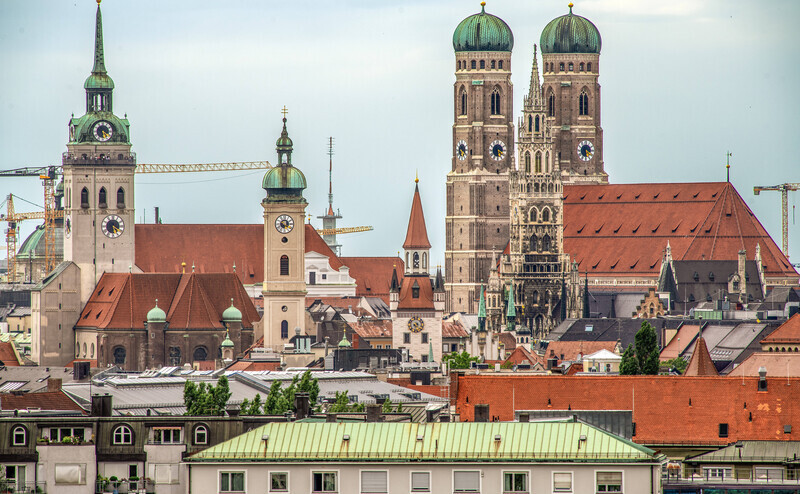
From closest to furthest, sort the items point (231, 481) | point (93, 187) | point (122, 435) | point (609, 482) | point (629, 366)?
1. point (609, 482)
2. point (231, 481)
3. point (122, 435)
4. point (629, 366)
5. point (93, 187)

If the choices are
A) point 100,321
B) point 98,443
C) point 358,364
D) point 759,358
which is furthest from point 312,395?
point 100,321

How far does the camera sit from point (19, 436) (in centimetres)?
7438

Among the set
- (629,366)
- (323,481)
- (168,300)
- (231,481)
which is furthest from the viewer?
(168,300)

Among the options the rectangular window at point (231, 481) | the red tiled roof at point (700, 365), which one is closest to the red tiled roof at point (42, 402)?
the rectangular window at point (231, 481)

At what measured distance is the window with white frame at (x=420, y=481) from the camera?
226 ft

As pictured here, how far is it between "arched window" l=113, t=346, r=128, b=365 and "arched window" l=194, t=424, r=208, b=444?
4309 inches

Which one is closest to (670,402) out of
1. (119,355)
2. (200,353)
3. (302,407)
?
(302,407)

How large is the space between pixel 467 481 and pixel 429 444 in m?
1.73

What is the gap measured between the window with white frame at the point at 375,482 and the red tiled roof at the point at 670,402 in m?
28.4

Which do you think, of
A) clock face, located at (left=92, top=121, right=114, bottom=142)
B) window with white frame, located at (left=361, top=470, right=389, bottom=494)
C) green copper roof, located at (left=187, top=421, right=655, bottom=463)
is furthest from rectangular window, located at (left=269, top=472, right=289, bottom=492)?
clock face, located at (left=92, top=121, right=114, bottom=142)

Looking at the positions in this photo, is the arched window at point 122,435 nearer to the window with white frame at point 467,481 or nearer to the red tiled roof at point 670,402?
the window with white frame at point 467,481

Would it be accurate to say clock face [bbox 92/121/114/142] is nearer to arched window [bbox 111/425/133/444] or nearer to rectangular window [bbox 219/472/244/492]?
arched window [bbox 111/425/133/444]

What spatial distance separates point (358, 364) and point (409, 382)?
19.5m

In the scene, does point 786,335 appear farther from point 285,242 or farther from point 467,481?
point 467,481
